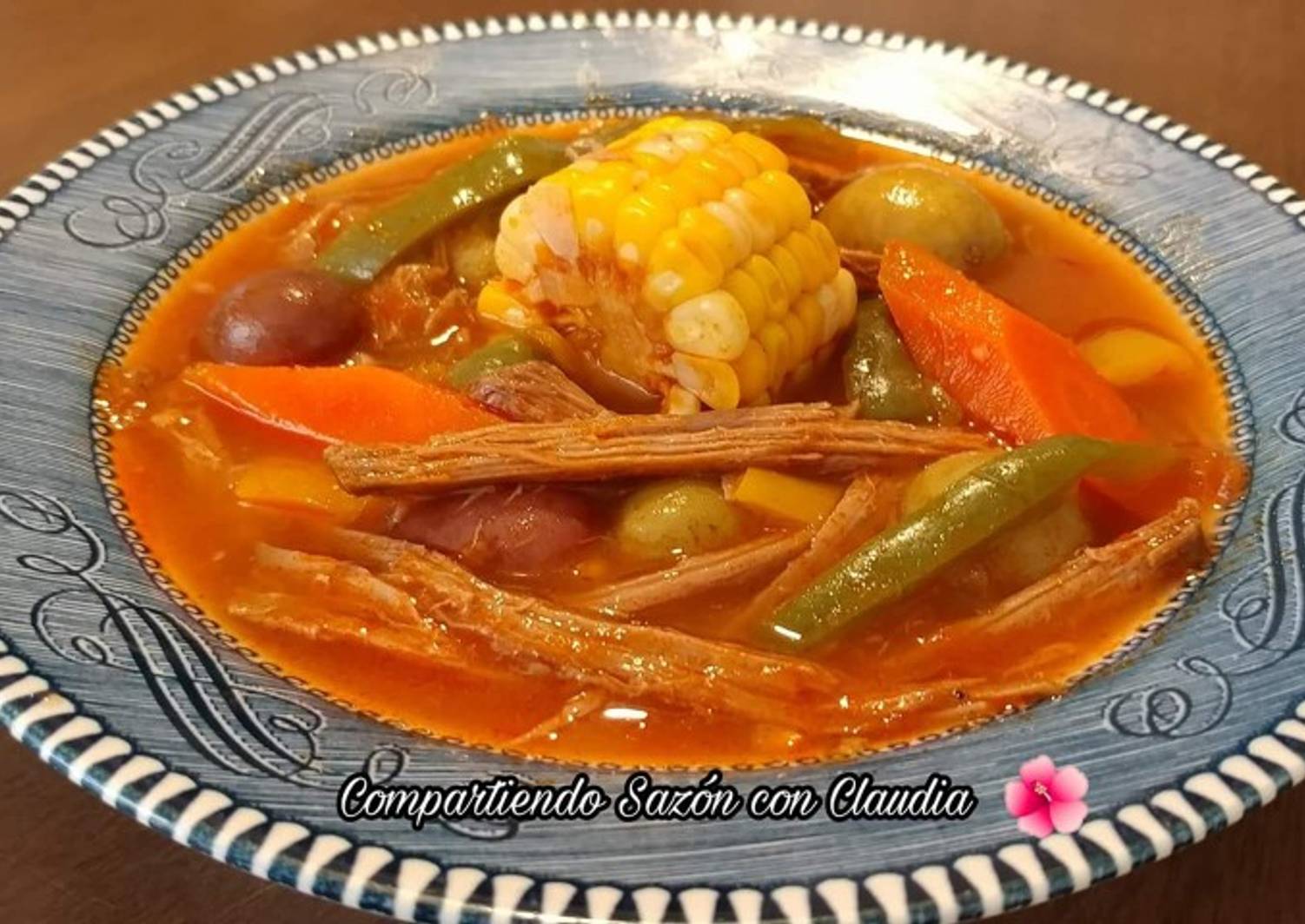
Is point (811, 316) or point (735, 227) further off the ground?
Answer: point (735, 227)

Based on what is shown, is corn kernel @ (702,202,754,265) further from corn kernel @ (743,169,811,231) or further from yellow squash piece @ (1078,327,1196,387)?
yellow squash piece @ (1078,327,1196,387)

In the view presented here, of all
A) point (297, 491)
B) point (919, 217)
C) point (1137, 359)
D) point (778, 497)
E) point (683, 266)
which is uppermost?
point (683, 266)

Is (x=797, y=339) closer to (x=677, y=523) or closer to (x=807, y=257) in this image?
(x=807, y=257)

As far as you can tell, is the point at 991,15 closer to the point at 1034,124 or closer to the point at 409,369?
the point at 1034,124

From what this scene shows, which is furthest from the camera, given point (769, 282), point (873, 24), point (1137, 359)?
point (873, 24)

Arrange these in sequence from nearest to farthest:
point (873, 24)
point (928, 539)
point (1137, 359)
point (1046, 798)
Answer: point (1046, 798) < point (928, 539) < point (1137, 359) < point (873, 24)

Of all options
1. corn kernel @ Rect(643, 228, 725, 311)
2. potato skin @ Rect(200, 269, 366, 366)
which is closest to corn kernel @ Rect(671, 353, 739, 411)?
corn kernel @ Rect(643, 228, 725, 311)

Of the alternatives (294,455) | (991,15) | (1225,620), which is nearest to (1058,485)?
(1225,620)

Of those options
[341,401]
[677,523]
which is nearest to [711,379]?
[677,523]

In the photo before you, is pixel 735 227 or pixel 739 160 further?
pixel 739 160
